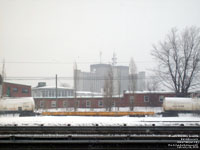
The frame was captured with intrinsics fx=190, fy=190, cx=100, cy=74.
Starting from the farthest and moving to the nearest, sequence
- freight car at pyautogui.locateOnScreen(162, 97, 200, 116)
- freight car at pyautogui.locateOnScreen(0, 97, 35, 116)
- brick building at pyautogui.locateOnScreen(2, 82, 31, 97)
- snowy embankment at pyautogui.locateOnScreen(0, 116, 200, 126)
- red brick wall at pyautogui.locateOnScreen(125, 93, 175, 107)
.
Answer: brick building at pyautogui.locateOnScreen(2, 82, 31, 97)
red brick wall at pyautogui.locateOnScreen(125, 93, 175, 107)
freight car at pyautogui.locateOnScreen(0, 97, 35, 116)
freight car at pyautogui.locateOnScreen(162, 97, 200, 116)
snowy embankment at pyautogui.locateOnScreen(0, 116, 200, 126)

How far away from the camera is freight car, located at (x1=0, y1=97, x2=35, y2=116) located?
25.1 meters

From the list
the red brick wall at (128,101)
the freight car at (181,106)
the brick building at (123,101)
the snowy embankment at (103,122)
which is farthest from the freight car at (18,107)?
the freight car at (181,106)

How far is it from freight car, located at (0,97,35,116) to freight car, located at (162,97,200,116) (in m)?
17.6

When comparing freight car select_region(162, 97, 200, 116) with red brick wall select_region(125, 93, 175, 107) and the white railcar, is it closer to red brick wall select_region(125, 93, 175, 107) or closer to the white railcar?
the white railcar

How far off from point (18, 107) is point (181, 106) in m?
21.5

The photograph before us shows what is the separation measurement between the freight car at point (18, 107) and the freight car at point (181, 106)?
1759cm

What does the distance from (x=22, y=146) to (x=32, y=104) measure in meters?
17.6

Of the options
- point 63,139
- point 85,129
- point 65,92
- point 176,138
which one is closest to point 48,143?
point 63,139

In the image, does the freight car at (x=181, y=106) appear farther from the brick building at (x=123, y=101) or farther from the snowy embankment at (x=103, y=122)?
the brick building at (x=123, y=101)

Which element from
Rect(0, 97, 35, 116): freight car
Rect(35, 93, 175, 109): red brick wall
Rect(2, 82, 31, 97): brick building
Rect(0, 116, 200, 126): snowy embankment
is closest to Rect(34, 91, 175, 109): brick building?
Rect(35, 93, 175, 109): red brick wall

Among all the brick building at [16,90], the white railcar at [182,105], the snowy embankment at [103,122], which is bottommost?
the snowy embankment at [103,122]

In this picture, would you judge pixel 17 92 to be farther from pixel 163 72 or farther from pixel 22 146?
pixel 22 146

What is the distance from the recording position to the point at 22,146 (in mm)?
8781

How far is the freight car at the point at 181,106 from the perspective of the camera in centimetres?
2442
